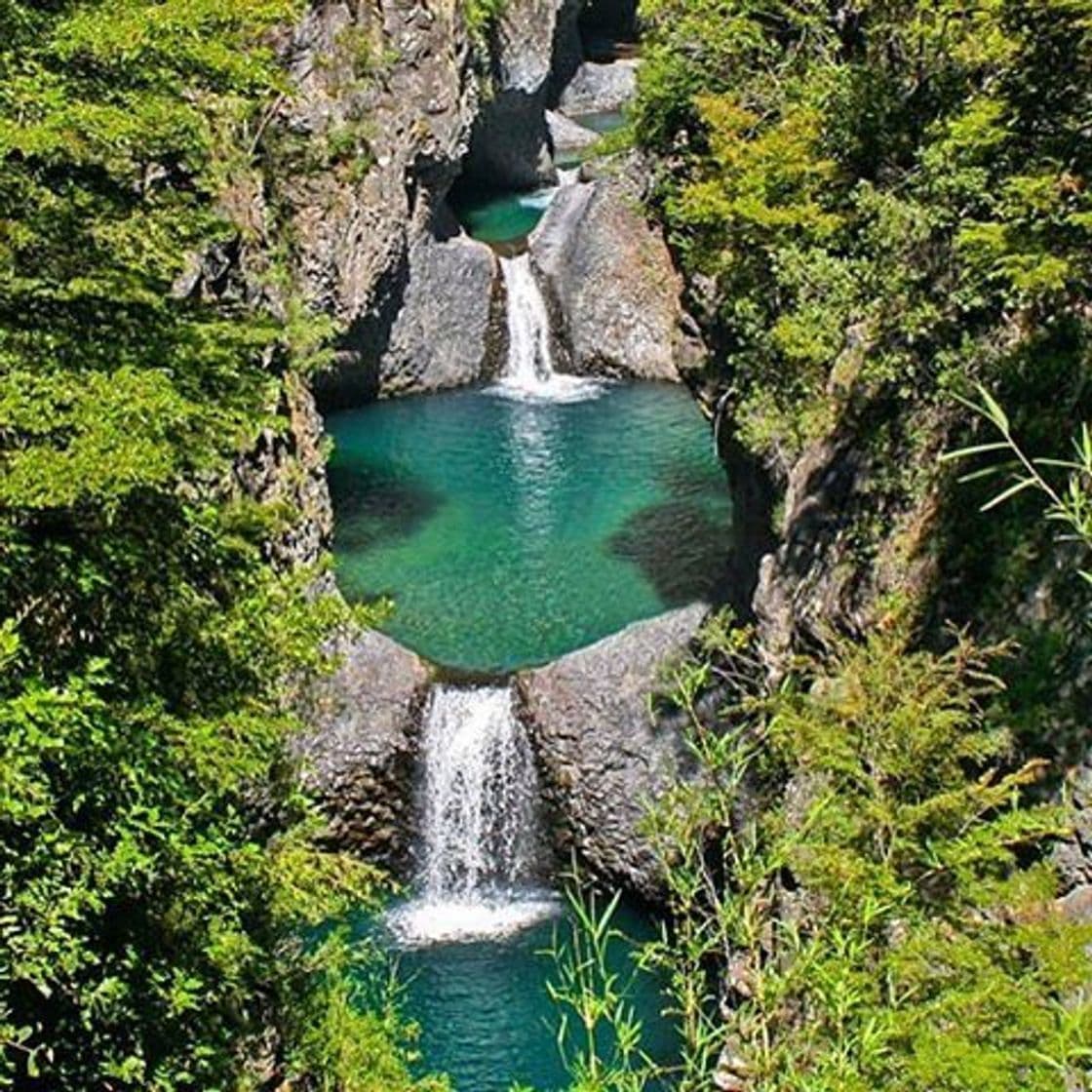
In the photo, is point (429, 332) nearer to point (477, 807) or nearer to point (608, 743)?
point (477, 807)

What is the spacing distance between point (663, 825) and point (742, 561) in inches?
584

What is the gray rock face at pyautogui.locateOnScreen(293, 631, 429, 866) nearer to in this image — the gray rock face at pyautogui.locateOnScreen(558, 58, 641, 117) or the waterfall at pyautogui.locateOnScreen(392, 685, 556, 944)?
the waterfall at pyautogui.locateOnScreen(392, 685, 556, 944)

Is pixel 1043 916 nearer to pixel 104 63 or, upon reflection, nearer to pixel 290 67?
pixel 104 63

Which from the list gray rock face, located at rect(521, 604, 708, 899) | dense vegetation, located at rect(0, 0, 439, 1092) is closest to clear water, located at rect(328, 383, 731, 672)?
gray rock face, located at rect(521, 604, 708, 899)

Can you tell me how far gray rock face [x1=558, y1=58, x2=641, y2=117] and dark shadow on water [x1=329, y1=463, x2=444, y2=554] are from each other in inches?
989

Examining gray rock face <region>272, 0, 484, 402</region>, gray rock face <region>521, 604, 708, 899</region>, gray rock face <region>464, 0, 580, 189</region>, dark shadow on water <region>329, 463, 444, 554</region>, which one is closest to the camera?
gray rock face <region>521, 604, 708, 899</region>

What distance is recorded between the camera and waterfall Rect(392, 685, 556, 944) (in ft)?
60.7

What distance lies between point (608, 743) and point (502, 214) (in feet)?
79.2

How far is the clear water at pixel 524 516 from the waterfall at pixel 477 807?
Result: 1.28m

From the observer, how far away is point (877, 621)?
12656 mm

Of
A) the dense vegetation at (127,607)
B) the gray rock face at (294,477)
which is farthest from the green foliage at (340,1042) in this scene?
the gray rock face at (294,477)

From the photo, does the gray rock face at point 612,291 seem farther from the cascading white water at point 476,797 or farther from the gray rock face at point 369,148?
the cascading white water at point 476,797


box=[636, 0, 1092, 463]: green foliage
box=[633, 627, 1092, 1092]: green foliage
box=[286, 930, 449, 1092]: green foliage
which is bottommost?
box=[286, 930, 449, 1092]: green foliage

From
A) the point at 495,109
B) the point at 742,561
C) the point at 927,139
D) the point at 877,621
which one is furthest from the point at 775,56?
the point at 495,109
